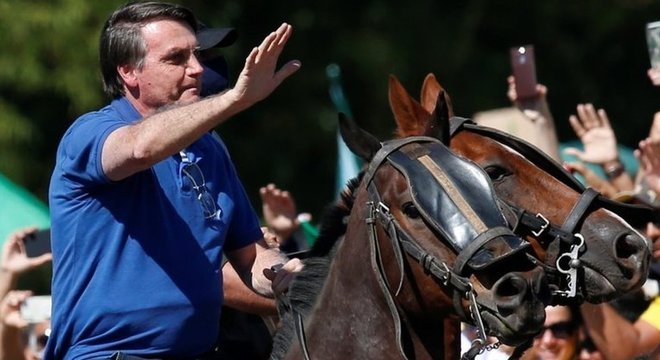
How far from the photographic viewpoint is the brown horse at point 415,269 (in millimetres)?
4492

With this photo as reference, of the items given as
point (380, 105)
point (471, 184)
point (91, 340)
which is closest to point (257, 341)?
point (91, 340)

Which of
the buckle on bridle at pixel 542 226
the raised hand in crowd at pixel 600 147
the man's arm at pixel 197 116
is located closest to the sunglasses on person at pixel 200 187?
the man's arm at pixel 197 116

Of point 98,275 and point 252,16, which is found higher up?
point 98,275

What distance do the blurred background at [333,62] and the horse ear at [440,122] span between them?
822 centimetres

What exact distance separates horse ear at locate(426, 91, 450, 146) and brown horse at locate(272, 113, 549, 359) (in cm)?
3

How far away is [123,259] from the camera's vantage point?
488 centimetres

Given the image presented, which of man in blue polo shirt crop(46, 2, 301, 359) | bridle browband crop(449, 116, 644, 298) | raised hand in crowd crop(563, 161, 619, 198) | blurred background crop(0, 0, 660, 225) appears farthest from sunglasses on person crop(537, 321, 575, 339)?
blurred background crop(0, 0, 660, 225)

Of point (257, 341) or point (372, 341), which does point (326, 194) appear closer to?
point (257, 341)

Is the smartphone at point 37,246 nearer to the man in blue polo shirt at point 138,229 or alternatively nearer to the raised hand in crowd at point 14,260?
the raised hand in crowd at point 14,260

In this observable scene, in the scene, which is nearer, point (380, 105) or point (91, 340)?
point (91, 340)

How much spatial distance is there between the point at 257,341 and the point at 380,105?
827cm

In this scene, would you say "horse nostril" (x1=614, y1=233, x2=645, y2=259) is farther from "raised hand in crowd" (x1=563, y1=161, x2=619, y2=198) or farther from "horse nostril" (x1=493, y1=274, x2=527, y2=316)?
"raised hand in crowd" (x1=563, y1=161, x2=619, y2=198)

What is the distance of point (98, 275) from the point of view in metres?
4.86

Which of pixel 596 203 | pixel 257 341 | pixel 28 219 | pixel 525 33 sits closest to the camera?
pixel 596 203
